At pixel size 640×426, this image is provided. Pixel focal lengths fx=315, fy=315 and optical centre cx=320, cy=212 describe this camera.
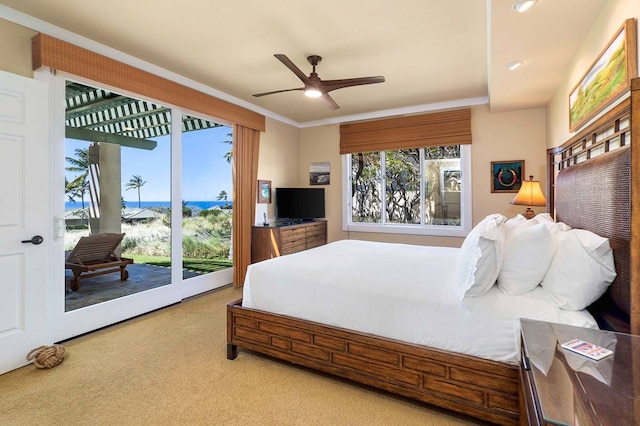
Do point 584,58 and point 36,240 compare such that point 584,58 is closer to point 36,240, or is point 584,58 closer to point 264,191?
point 264,191

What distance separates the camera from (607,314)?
1.55 m

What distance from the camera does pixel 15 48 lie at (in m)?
2.48

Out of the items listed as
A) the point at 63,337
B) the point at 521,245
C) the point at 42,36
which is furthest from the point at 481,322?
the point at 42,36

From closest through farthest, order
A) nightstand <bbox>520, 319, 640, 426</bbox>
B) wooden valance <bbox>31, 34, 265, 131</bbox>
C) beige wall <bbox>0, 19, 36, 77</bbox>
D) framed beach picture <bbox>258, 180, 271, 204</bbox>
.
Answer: nightstand <bbox>520, 319, 640, 426</bbox> → beige wall <bbox>0, 19, 36, 77</bbox> → wooden valance <bbox>31, 34, 265, 131</bbox> → framed beach picture <bbox>258, 180, 271, 204</bbox>

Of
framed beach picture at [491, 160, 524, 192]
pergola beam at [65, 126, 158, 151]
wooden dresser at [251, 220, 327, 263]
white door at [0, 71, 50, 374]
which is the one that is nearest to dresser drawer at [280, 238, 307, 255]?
wooden dresser at [251, 220, 327, 263]

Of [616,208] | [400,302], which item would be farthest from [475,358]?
[616,208]

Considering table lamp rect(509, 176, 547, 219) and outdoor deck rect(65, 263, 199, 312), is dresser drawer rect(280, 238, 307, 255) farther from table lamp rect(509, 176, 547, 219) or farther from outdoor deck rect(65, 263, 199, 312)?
table lamp rect(509, 176, 547, 219)

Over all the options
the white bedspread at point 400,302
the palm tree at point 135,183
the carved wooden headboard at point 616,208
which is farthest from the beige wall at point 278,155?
the carved wooden headboard at point 616,208

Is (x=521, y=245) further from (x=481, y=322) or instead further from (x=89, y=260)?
(x=89, y=260)

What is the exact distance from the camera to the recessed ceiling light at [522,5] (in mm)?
1924

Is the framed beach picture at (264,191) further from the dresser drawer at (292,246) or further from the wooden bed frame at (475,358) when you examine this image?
the wooden bed frame at (475,358)

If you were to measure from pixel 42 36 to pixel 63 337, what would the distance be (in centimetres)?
252

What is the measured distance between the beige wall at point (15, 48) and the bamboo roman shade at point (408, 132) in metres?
4.07

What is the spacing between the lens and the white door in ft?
7.59
